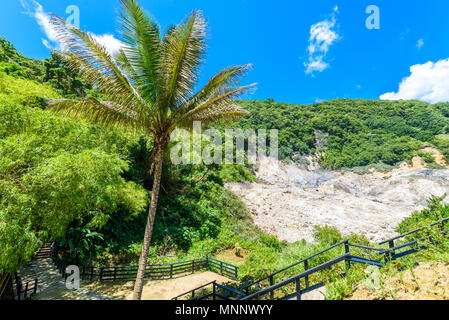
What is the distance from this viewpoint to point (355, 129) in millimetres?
69125

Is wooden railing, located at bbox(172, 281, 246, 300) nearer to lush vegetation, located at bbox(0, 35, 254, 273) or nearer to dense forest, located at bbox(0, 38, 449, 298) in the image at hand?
dense forest, located at bbox(0, 38, 449, 298)

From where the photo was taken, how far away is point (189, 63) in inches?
233

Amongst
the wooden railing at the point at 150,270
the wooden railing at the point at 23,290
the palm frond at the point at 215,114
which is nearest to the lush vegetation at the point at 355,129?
the wooden railing at the point at 150,270

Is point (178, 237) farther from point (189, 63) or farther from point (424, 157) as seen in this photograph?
point (424, 157)

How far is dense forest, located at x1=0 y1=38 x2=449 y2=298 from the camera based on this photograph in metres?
4.74

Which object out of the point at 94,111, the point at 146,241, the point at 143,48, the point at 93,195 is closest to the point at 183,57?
the point at 143,48

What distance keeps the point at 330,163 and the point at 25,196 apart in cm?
6047

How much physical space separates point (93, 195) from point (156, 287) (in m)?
5.63

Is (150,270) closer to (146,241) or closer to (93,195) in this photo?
(146,241)

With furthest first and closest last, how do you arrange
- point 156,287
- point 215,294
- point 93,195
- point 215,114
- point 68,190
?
point 156,287 < point 215,114 < point 93,195 < point 68,190 < point 215,294

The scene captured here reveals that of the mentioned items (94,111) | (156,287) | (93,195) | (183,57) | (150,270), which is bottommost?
(156,287)

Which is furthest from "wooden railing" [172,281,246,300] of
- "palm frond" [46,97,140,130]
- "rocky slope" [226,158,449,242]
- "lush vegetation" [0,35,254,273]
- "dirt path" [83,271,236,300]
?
"rocky slope" [226,158,449,242]

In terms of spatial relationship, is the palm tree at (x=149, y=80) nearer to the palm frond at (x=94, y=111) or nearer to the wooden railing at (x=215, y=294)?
the palm frond at (x=94, y=111)

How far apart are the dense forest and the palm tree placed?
55.5 inches
